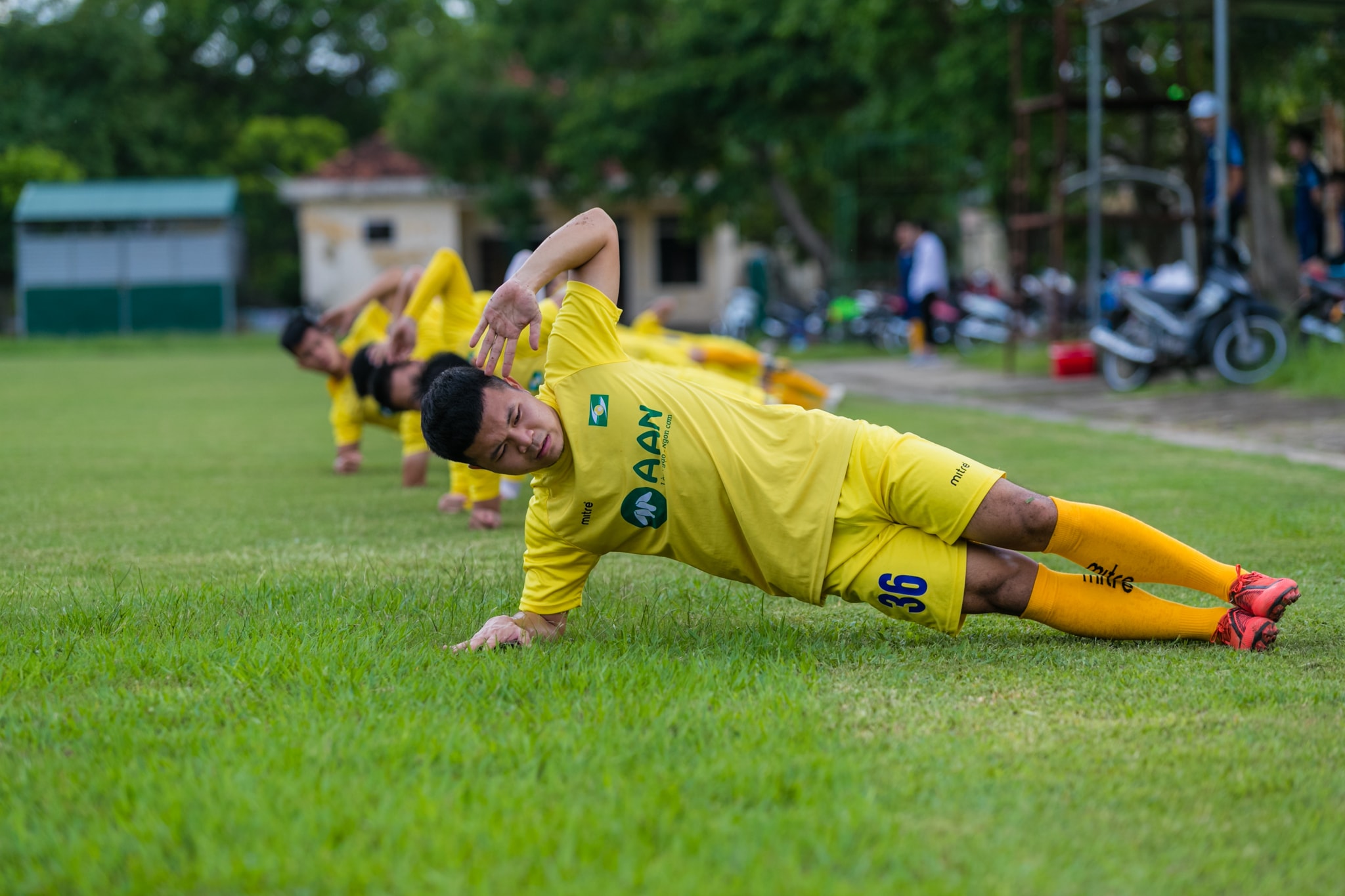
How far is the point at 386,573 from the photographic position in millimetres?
4453

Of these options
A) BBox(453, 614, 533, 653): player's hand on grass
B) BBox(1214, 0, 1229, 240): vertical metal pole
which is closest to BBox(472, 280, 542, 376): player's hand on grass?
BBox(453, 614, 533, 653): player's hand on grass

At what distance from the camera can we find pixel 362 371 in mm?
6555

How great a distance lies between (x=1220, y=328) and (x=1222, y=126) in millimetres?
1526

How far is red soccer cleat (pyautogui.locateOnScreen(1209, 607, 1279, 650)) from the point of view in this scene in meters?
3.21

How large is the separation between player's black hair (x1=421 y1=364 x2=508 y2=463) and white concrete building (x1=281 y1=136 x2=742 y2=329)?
30547 millimetres

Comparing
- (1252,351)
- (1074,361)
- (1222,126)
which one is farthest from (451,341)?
(1074,361)

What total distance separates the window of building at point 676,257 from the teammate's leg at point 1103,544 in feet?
107

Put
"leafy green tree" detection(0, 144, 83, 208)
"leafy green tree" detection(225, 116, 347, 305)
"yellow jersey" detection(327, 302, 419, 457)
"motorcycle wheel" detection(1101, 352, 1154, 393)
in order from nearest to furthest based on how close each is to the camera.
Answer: "yellow jersey" detection(327, 302, 419, 457) < "motorcycle wheel" detection(1101, 352, 1154, 393) < "leafy green tree" detection(0, 144, 83, 208) < "leafy green tree" detection(225, 116, 347, 305)

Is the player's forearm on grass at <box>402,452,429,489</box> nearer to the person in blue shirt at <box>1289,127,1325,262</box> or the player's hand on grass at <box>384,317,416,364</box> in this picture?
the player's hand on grass at <box>384,317,416,364</box>

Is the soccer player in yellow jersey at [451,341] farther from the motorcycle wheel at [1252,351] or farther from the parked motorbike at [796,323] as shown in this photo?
the parked motorbike at [796,323]

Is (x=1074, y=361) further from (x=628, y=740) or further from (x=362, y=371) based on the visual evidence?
(x=628, y=740)

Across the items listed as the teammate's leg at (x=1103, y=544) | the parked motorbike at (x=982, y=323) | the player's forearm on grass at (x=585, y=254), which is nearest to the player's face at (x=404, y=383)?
the player's forearm on grass at (x=585, y=254)

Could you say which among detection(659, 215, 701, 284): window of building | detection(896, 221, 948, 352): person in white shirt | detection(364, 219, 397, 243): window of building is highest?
detection(364, 219, 397, 243): window of building

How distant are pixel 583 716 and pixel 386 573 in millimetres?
1926
